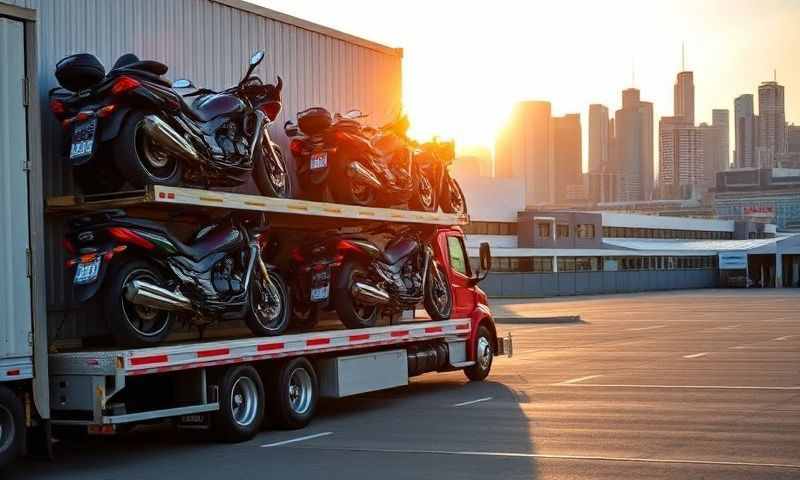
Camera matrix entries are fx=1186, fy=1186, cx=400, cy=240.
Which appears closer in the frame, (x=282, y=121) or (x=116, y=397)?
(x=116, y=397)

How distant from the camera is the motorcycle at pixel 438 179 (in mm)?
17812

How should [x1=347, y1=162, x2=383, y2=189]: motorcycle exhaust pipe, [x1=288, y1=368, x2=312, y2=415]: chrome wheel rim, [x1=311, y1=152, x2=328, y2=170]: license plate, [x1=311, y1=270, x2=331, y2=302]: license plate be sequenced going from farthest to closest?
[x1=347, y1=162, x2=383, y2=189]: motorcycle exhaust pipe, [x1=311, y1=152, x2=328, y2=170]: license plate, [x1=311, y1=270, x2=331, y2=302]: license plate, [x1=288, y1=368, x2=312, y2=415]: chrome wheel rim

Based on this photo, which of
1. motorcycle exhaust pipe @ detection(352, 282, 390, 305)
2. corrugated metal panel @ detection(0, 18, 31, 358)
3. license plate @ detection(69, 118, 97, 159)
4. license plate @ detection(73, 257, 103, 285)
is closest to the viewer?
corrugated metal panel @ detection(0, 18, 31, 358)

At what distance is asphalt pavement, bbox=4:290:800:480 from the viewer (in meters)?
10.5

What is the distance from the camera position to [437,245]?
18375mm

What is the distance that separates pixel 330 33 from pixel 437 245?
12.8ft

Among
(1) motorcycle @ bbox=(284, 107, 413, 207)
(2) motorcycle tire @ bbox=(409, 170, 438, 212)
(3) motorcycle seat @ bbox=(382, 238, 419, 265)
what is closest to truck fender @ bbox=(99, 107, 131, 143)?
(1) motorcycle @ bbox=(284, 107, 413, 207)

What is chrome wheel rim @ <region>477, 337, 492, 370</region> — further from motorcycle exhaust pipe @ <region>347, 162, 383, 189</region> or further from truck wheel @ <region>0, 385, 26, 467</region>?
truck wheel @ <region>0, 385, 26, 467</region>

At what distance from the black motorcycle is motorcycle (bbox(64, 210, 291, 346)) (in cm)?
50

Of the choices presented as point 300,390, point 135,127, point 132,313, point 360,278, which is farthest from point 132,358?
point 360,278

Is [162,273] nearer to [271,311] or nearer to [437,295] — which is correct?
[271,311]

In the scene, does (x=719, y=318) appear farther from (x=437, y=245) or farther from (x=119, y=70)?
(x=119, y=70)

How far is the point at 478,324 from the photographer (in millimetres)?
18938

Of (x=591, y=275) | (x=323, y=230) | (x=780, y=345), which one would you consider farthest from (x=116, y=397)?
(x=591, y=275)
